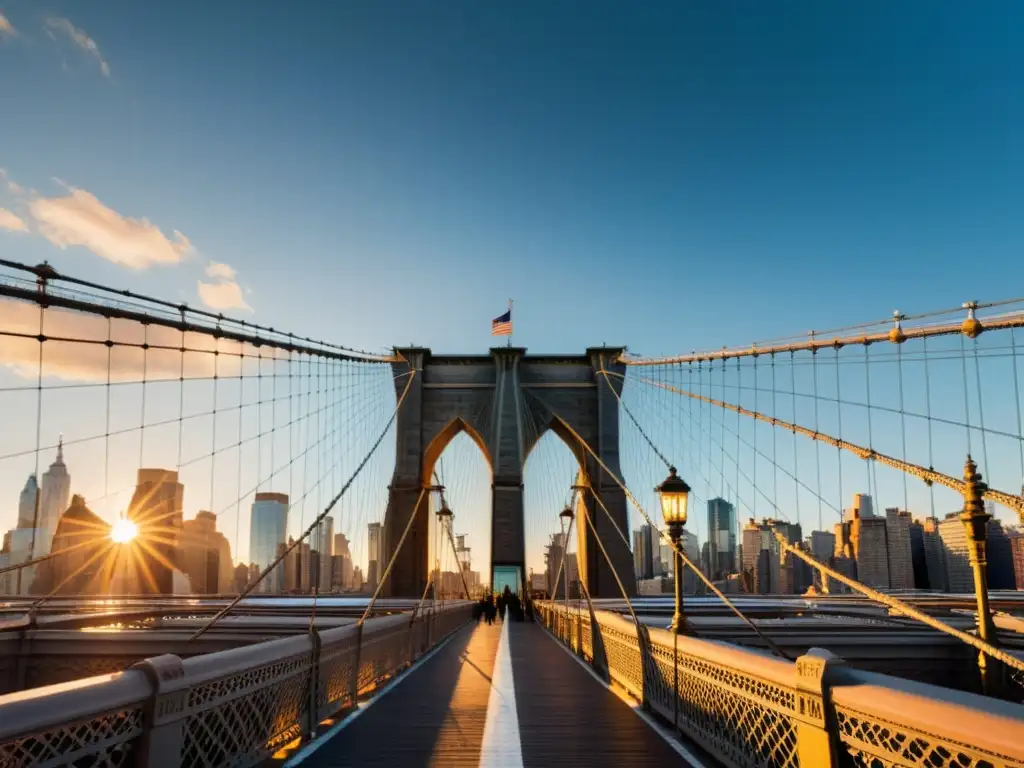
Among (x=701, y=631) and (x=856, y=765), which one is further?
(x=701, y=631)

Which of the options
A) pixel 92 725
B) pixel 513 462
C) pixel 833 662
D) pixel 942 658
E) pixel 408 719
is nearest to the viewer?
pixel 92 725

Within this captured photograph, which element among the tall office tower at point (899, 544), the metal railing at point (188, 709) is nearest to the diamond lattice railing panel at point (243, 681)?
the metal railing at point (188, 709)

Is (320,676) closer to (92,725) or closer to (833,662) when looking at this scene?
(92,725)

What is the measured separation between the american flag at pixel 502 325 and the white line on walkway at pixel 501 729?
132 ft

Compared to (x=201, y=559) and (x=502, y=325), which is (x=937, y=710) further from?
(x=201, y=559)

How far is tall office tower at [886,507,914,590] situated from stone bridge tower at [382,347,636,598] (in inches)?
993

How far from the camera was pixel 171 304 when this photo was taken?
61.6 ft

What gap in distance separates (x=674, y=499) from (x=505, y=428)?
125 feet

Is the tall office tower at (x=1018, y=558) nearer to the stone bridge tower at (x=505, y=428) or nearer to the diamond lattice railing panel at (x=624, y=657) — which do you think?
the stone bridge tower at (x=505, y=428)

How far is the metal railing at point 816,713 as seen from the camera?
3.76m

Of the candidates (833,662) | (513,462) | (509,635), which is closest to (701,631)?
(833,662)

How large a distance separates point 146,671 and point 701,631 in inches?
461

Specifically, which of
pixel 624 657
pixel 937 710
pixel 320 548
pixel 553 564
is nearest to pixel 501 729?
pixel 624 657

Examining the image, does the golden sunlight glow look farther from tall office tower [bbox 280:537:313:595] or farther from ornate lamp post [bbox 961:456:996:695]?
ornate lamp post [bbox 961:456:996:695]
